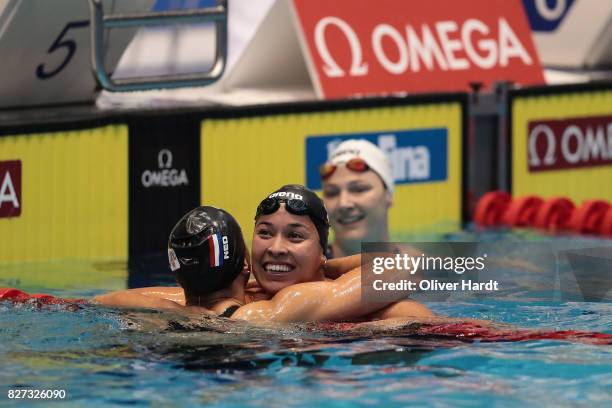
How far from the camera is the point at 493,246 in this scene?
8508 millimetres

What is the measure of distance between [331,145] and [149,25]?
1385mm

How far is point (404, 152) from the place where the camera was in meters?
9.16

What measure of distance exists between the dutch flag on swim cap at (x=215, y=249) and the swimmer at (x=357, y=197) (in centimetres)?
209

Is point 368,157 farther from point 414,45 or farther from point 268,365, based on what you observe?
point 268,365

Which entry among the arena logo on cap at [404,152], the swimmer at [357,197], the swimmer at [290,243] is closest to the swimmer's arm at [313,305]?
the swimmer at [290,243]

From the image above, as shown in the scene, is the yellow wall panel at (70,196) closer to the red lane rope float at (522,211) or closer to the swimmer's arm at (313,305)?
the swimmer's arm at (313,305)

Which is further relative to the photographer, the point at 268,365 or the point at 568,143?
the point at 568,143

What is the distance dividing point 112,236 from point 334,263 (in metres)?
2.14

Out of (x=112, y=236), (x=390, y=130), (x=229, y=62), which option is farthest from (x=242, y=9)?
(x=112, y=236)

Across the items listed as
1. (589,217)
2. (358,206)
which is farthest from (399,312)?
(589,217)

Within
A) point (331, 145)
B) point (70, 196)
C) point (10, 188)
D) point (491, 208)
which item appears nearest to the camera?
point (10, 188)

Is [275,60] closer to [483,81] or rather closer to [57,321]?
[483,81]

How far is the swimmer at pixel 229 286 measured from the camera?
5582 mm

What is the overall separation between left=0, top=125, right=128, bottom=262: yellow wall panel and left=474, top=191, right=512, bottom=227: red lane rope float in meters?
2.49
